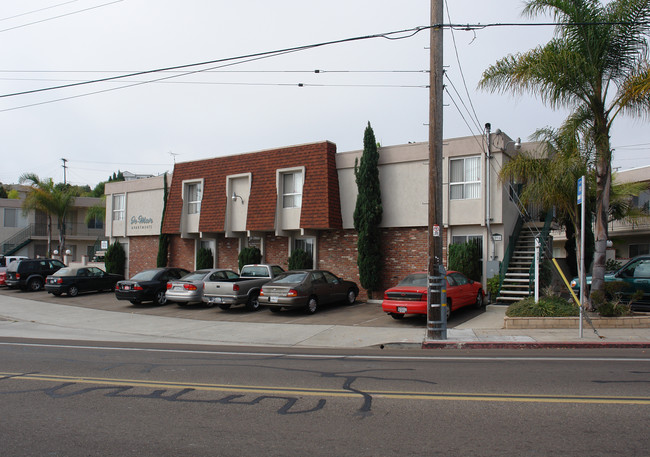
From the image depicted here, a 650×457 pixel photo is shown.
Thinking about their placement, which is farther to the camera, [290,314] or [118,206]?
[118,206]

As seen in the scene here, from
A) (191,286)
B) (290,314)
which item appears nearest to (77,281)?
(191,286)

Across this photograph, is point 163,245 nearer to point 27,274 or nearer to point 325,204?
point 27,274

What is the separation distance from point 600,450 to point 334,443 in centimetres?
240

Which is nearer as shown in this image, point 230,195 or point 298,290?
point 298,290

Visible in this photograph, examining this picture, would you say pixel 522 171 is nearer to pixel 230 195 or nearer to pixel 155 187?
pixel 230 195

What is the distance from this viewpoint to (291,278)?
17.2m

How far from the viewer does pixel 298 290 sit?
53.9 feet

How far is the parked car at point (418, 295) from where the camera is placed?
14036 mm

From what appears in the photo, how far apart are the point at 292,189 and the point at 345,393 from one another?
53.0ft

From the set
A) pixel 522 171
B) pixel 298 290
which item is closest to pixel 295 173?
pixel 298 290

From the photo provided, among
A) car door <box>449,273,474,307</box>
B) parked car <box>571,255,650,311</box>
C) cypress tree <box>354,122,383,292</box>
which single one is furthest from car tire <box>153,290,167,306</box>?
parked car <box>571,255,650,311</box>

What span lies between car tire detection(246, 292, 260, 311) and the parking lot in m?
0.20

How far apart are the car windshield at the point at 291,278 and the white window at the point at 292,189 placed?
17.1 ft

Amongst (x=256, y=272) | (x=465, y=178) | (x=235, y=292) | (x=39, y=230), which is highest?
(x=465, y=178)
